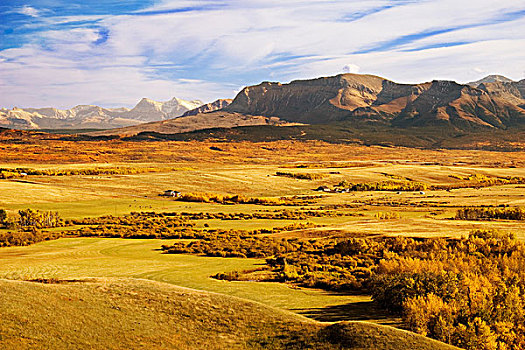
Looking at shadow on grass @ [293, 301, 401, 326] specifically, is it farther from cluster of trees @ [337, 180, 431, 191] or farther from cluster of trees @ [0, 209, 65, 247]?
cluster of trees @ [337, 180, 431, 191]

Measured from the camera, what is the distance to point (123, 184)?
91.1 metres

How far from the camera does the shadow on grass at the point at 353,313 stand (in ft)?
56.3

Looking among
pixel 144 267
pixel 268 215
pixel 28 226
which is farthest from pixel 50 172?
pixel 144 267

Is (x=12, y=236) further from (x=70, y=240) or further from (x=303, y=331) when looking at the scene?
(x=303, y=331)

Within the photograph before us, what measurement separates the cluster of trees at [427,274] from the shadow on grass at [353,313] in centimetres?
47

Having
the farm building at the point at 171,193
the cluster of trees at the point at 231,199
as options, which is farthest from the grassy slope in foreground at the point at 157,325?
the farm building at the point at 171,193

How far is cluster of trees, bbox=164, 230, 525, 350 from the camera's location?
47.1ft

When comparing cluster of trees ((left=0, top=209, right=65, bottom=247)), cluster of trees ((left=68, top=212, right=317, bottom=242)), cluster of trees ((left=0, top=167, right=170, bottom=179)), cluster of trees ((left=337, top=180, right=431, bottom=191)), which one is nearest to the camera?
cluster of trees ((left=0, top=209, right=65, bottom=247))

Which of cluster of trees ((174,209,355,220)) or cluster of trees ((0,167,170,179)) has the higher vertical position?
cluster of trees ((0,167,170,179))

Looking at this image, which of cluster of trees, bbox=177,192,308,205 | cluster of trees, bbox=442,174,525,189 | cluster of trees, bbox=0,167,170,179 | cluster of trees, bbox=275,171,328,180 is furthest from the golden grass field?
cluster of trees, bbox=0,167,170,179

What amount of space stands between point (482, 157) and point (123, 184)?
15399 cm

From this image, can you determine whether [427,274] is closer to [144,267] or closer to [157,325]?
[157,325]

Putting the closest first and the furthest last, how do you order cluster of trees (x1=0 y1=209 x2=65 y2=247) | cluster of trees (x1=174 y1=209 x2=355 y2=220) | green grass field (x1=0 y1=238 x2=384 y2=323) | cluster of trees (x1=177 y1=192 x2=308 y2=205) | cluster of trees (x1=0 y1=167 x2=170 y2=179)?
green grass field (x1=0 y1=238 x2=384 y2=323), cluster of trees (x1=0 y1=209 x2=65 y2=247), cluster of trees (x1=174 y1=209 x2=355 y2=220), cluster of trees (x1=177 y1=192 x2=308 y2=205), cluster of trees (x1=0 y1=167 x2=170 y2=179)

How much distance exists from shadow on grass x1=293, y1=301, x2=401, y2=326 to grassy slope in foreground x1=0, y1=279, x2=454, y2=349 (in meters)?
3.04
